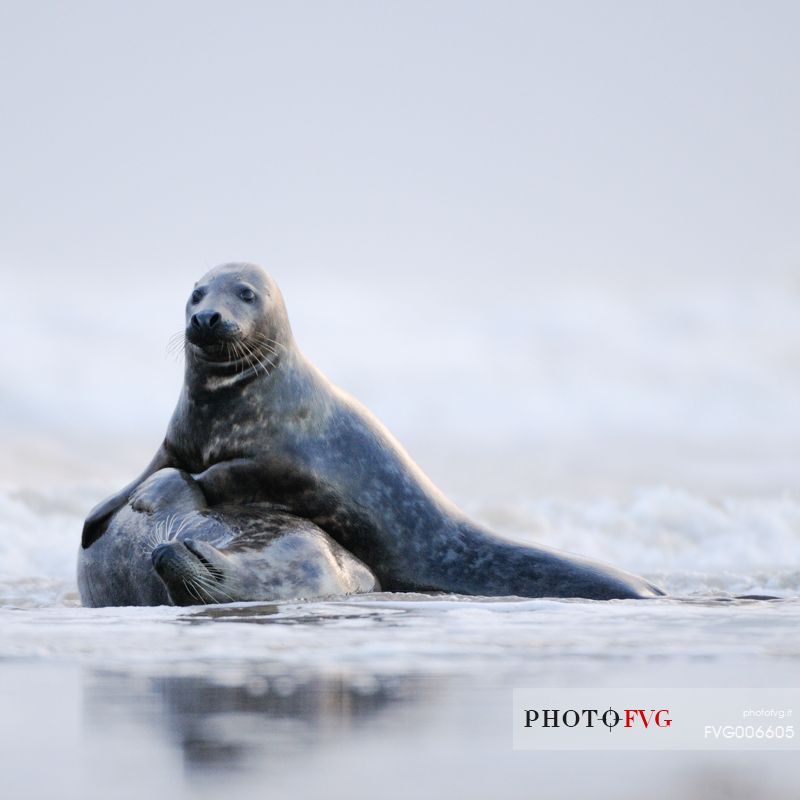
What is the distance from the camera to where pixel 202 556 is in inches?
232

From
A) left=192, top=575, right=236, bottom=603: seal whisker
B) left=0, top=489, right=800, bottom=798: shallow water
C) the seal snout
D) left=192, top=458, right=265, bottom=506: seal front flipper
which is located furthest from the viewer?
left=192, top=458, right=265, bottom=506: seal front flipper

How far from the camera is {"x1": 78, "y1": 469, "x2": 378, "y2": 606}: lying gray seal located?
588cm

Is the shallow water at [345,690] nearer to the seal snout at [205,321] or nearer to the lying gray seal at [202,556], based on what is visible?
the lying gray seal at [202,556]

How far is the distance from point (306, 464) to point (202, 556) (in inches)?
48.1

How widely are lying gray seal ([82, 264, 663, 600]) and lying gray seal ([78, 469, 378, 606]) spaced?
6.1 inches

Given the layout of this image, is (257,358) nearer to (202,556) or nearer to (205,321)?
(205,321)

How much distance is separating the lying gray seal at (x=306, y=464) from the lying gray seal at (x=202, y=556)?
16 cm

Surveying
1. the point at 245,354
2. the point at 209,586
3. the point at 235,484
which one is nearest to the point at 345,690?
the point at 209,586

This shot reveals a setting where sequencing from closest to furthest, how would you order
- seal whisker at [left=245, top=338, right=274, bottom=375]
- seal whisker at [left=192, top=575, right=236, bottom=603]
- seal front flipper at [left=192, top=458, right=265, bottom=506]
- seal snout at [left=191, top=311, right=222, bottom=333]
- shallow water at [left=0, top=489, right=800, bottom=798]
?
shallow water at [left=0, top=489, right=800, bottom=798]
seal whisker at [left=192, top=575, right=236, bottom=603]
seal snout at [left=191, top=311, right=222, bottom=333]
seal front flipper at [left=192, top=458, right=265, bottom=506]
seal whisker at [left=245, top=338, right=274, bottom=375]

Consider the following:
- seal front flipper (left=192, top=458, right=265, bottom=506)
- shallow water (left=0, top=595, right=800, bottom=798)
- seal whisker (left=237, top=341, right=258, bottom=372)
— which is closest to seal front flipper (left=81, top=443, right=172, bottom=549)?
seal front flipper (left=192, top=458, right=265, bottom=506)

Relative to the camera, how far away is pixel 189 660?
3.72m

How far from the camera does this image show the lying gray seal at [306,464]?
700 cm

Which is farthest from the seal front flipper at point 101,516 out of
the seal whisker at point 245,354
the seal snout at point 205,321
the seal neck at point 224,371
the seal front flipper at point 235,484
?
the seal snout at point 205,321

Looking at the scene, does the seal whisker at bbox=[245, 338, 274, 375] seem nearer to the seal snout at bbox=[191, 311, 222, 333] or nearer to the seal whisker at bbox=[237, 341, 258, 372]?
the seal whisker at bbox=[237, 341, 258, 372]
